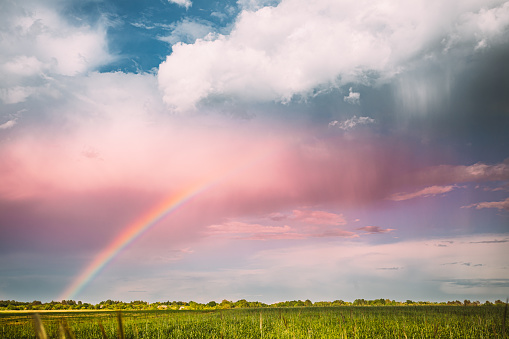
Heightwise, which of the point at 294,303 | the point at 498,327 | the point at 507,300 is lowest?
the point at 294,303

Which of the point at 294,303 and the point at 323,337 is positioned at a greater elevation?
the point at 323,337

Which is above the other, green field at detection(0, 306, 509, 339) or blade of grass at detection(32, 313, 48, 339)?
blade of grass at detection(32, 313, 48, 339)

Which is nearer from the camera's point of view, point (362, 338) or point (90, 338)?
point (362, 338)

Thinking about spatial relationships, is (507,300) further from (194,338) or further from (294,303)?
(294,303)

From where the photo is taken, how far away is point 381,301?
398ft

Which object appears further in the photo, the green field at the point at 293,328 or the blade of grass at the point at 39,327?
the green field at the point at 293,328

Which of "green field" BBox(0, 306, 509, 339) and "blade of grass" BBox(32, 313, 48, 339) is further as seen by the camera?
"green field" BBox(0, 306, 509, 339)

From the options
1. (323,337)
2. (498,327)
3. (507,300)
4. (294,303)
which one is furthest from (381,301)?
(507,300)

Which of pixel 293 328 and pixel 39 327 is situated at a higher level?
pixel 39 327

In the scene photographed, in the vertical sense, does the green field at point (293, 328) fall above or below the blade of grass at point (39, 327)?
below

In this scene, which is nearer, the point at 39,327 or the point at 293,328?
the point at 39,327

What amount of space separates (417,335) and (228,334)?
31.9 feet

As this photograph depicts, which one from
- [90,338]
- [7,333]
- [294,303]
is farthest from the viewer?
[294,303]

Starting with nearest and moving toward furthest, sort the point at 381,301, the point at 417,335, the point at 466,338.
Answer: the point at 466,338, the point at 417,335, the point at 381,301
